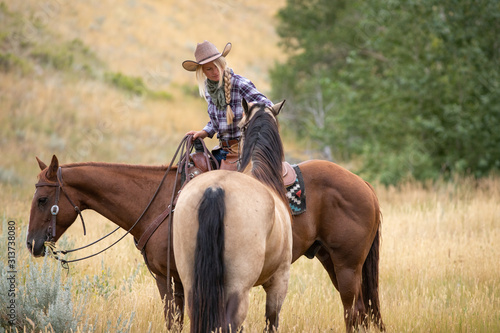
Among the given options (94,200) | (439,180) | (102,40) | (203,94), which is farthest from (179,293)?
(102,40)

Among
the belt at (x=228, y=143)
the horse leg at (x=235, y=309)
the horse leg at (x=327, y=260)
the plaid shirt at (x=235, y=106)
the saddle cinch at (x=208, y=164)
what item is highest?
the plaid shirt at (x=235, y=106)

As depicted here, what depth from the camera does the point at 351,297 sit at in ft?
15.5

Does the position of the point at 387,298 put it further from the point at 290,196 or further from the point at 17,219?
the point at 17,219

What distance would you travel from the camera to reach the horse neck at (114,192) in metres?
4.39

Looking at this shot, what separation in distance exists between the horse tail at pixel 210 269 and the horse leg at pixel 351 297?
2.06 m

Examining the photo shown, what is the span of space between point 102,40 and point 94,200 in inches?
1111

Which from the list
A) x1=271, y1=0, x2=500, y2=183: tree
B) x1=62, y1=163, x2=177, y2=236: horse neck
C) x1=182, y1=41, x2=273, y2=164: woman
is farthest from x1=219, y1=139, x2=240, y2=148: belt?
x1=271, y1=0, x2=500, y2=183: tree

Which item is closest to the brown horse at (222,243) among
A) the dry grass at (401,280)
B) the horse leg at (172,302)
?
the dry grass at (401,280)

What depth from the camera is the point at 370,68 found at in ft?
48.1

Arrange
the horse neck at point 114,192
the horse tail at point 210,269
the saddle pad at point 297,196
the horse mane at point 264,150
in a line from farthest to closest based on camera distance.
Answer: the saddle pad at point 297,196
the horse neck at point 114,192
the horse mane at point 264,150
the horse tail at point 210,269

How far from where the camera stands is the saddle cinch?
4445 millimetres

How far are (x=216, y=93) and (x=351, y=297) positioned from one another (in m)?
2.40

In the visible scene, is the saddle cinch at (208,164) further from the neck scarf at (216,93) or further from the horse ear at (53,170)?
the horse ear at (53,170)

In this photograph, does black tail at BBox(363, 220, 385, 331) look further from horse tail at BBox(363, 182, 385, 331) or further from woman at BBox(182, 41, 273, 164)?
woman at BBox(182, 41, 273, 164)
